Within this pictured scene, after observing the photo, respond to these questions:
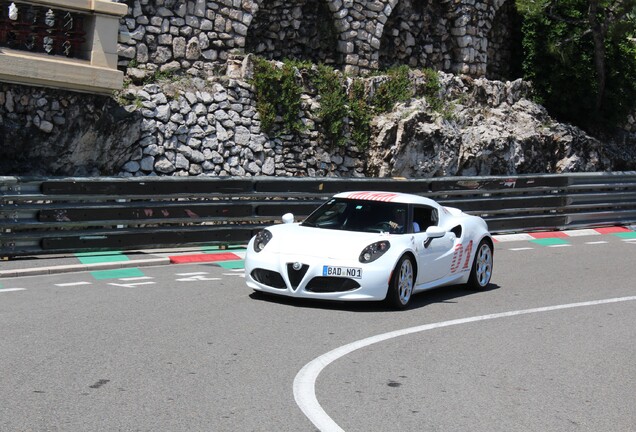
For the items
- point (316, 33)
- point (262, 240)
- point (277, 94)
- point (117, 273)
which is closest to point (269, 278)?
point (262, 240)

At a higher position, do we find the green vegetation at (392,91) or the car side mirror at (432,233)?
the green vegetation at (392,91)

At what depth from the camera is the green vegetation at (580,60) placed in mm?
26352

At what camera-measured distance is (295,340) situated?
9.57m

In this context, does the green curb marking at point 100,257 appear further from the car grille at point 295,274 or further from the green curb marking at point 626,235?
the green curb marking at point 626,235

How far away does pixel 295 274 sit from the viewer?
444 inches

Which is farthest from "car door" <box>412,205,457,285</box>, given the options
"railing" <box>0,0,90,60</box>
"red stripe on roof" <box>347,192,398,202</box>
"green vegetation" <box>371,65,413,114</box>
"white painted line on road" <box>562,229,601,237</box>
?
"green vegetation" <box>371,65,413,114</box>

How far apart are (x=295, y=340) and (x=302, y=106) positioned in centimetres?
1267

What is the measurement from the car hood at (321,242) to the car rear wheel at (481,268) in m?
2.04

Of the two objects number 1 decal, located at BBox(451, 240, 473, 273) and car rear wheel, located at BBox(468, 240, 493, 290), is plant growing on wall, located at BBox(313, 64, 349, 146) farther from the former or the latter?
number 1 decal, located at BBox(451, 240, 473, 273)

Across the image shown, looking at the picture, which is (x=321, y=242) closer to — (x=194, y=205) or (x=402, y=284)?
(x=402, y=284)

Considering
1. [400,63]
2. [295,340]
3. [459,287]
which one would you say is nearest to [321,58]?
[400,63]

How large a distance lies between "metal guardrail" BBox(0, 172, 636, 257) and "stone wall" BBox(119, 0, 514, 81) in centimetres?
470

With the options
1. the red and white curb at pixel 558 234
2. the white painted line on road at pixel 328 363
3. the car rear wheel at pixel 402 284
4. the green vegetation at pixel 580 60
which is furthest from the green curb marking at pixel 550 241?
the car rear wheel at pixel 402 284

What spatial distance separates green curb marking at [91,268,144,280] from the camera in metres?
13.3
